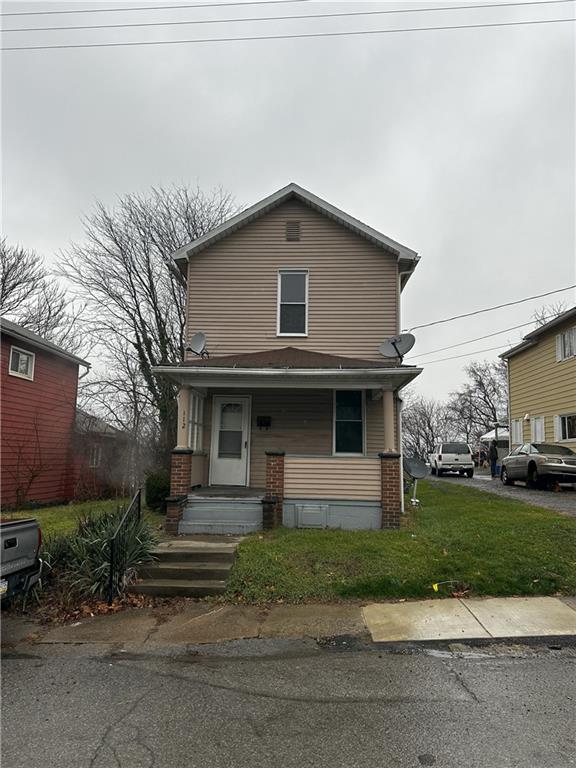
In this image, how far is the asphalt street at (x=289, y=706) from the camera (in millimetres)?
3000

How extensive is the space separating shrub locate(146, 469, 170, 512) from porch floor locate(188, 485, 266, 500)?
964 millimetres

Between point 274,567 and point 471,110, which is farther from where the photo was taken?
point 471,110

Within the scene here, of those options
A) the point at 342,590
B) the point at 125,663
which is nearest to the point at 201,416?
the point at 342,590

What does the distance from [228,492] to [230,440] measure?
1.79m

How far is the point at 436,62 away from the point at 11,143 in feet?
30.2

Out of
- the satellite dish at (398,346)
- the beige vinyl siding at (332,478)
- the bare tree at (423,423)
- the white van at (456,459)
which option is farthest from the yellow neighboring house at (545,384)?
the bare tree at (423,423)

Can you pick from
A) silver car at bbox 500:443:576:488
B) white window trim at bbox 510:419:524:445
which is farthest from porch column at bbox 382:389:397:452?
white window trim at bbox 510:419:524:445

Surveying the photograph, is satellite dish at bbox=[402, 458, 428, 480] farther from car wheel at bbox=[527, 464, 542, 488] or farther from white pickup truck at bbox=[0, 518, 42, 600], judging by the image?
white pickup truck at bbox=[0, 518, 42, 600]

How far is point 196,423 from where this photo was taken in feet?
35.8

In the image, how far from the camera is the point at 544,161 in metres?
13.3

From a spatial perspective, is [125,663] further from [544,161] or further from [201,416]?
[544,161]

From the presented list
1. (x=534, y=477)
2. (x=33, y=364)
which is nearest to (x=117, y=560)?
(x=33, y=364)

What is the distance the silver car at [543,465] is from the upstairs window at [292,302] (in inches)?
357

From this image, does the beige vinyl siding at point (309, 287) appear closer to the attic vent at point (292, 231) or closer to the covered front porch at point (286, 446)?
the attic vent at point (292, 231)
